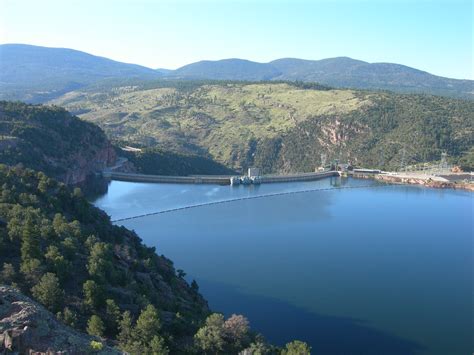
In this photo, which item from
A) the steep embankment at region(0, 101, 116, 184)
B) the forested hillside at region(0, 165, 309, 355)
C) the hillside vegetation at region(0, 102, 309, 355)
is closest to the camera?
the hillside vegetation at region(0, 102, 309, 355)

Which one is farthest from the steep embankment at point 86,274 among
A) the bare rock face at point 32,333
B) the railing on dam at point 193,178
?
the railing on dam at point 193,178

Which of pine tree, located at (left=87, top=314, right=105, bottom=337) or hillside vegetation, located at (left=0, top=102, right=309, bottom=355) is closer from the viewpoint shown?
hillside vegetation, located at (left=0, top=102, right=309, bottom=355)

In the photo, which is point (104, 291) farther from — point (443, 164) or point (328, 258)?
point (443, 164)

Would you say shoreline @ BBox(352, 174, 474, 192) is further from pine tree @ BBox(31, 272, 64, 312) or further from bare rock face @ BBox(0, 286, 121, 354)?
bare rock face @ BBox(0, 286, 121, 354)

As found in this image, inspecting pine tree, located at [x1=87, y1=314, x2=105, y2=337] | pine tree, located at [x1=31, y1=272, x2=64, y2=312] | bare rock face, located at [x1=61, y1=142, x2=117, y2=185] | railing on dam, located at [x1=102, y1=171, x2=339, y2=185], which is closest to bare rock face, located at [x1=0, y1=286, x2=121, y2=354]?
pine tree, located at [x1=87, y1=314, x2=105, y2=337]

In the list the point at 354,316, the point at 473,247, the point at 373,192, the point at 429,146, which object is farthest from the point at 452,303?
the point at 429,146

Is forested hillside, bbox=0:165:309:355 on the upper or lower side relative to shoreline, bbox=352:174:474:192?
upper

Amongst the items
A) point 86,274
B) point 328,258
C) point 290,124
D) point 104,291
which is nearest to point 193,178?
point 328,258
